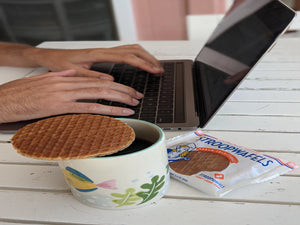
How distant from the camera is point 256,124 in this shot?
73 centimetres

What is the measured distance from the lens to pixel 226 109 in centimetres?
81

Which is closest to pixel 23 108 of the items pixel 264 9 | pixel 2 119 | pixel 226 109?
pixel 2 119

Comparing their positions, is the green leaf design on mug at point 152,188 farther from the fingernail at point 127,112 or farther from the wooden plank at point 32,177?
the fingernail at point 127,112

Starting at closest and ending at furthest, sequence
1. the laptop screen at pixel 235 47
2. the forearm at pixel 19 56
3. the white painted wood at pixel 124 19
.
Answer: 1. the laptop screen at pixel 235 47
2. the forearm at pixel 19 56
3. the white painted wood at pixel 124 19

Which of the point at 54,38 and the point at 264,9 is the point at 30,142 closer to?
the point at 264,9

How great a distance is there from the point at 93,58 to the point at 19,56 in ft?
0.84

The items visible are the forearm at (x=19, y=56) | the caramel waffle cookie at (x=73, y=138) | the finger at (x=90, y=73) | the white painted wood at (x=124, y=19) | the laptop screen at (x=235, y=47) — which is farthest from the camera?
the white painted wood at (x=124, y=19)

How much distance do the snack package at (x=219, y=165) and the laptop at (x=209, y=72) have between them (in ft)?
0.27

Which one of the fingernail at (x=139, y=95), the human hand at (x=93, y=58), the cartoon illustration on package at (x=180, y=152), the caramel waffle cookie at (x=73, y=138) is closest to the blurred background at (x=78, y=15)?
the human hand at (x=93, y=58)

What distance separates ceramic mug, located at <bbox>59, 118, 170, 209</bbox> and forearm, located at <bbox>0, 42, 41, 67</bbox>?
2.26 ft

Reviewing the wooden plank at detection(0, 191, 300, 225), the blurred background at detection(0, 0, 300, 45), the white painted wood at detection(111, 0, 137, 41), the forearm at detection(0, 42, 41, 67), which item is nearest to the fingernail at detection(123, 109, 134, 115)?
the wooden plank at detection(0, 191, 300, 225)

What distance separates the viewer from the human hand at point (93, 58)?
1001 millimetres

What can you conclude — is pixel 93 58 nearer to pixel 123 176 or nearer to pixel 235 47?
pixel 235 47

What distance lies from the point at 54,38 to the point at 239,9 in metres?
1.51
